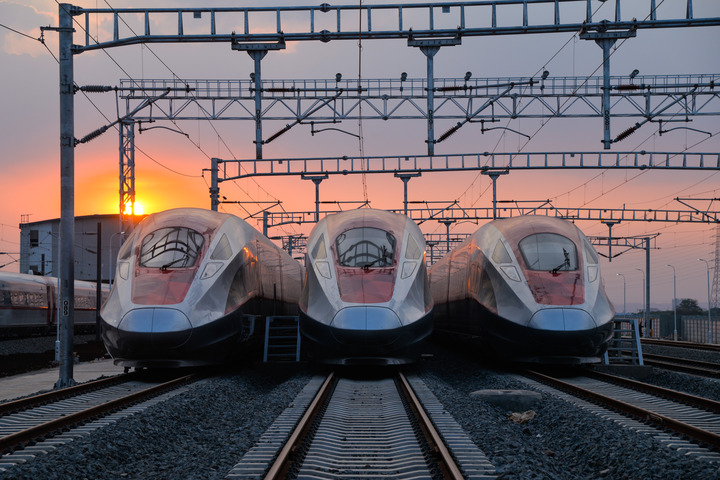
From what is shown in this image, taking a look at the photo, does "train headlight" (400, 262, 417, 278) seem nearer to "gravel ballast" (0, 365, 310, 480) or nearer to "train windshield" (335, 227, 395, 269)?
"train windshield" (335, 227, 395, 269)

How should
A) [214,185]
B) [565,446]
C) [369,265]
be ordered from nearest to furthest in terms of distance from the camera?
[565,446]
[369,265]
[214,185]

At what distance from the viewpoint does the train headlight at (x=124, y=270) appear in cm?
1381

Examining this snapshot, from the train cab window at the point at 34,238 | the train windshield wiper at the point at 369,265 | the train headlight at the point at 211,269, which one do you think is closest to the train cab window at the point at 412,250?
the train windshield wiper at the point at 369,265

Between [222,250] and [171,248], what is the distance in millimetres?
957

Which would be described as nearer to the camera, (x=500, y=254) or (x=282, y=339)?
(x=500, y=254)

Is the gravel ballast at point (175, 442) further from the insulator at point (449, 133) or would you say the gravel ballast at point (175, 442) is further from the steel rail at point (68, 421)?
the insulator at point (449, 133)

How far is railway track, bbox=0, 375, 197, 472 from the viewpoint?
7.61m

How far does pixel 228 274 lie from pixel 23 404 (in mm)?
4695

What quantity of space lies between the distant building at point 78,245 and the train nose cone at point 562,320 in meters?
66.5

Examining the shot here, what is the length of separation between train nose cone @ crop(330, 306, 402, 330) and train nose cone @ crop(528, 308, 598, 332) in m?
2.75

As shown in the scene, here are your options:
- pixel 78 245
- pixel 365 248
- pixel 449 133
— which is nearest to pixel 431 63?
pixel 449 133

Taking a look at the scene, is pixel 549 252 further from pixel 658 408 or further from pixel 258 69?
pixel 258 69

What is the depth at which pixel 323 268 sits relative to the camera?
14.1 metres

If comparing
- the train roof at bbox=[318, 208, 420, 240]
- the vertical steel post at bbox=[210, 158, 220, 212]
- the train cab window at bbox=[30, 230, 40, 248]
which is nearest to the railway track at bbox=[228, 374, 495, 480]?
the train roof at bbox=[318, 208, 420, 240]
